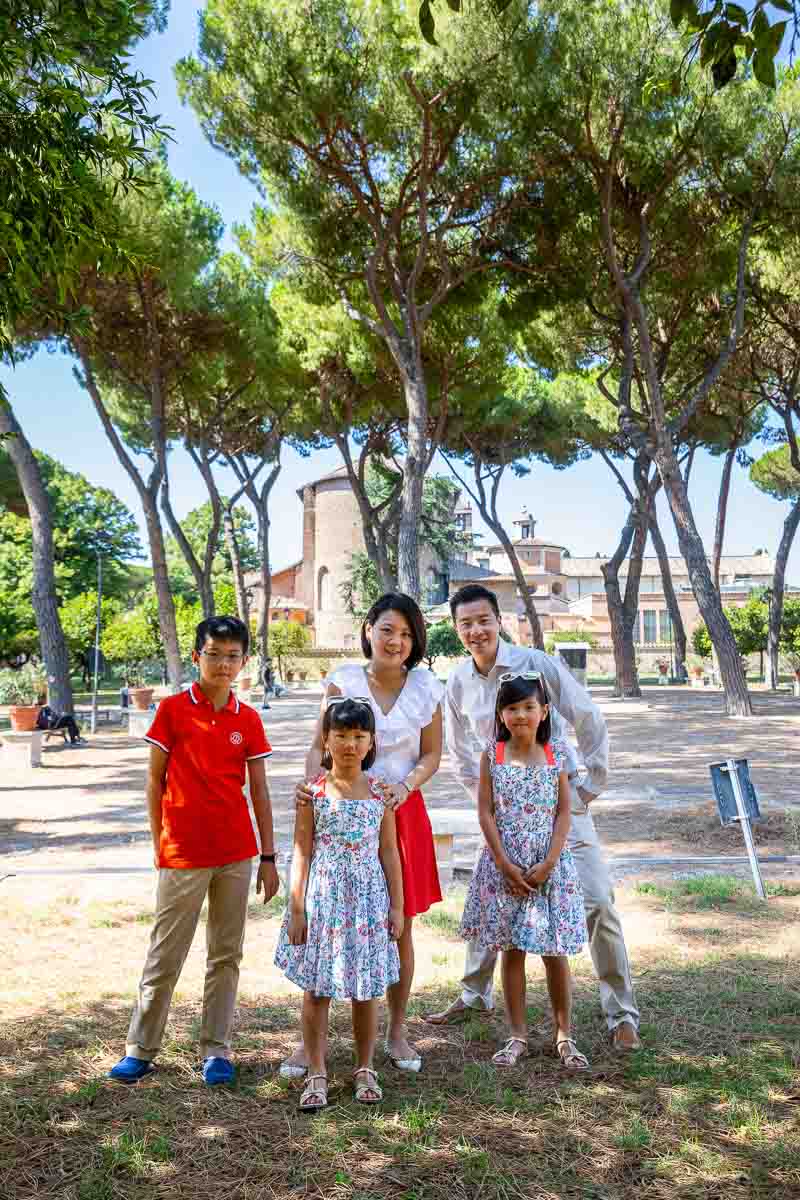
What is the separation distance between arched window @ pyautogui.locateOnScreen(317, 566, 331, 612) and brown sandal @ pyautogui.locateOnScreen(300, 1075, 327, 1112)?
151 ft

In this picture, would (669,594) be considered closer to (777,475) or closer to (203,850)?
(777,475)

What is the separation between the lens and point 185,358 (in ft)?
53.8

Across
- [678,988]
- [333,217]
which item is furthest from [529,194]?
[678,988]

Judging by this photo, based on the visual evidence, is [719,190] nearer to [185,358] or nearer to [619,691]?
[185,358]

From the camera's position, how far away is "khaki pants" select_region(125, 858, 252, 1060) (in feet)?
9.78

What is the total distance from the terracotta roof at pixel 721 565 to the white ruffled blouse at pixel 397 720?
6551 cm

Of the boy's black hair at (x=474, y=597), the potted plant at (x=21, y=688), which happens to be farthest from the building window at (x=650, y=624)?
the boy's black hair at (x=474, y=597)

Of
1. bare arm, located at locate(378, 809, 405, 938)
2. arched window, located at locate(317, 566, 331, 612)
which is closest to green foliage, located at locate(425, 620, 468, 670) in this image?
arched window, located at locate(317, 566, 331, 612)

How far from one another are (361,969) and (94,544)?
94.0 ft

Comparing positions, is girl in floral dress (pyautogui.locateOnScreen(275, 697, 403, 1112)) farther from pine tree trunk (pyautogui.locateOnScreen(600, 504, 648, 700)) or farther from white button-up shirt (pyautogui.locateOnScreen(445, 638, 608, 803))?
pine tree trunk (pyautogui.locateOnScreen(600, 504, 648, 700))

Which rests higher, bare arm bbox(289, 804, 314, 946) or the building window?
the building window

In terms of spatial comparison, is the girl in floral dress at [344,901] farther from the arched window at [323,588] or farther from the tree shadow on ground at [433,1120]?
the arched window at [323,588]

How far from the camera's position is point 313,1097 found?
278cm

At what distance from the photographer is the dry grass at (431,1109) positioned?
2428mm
